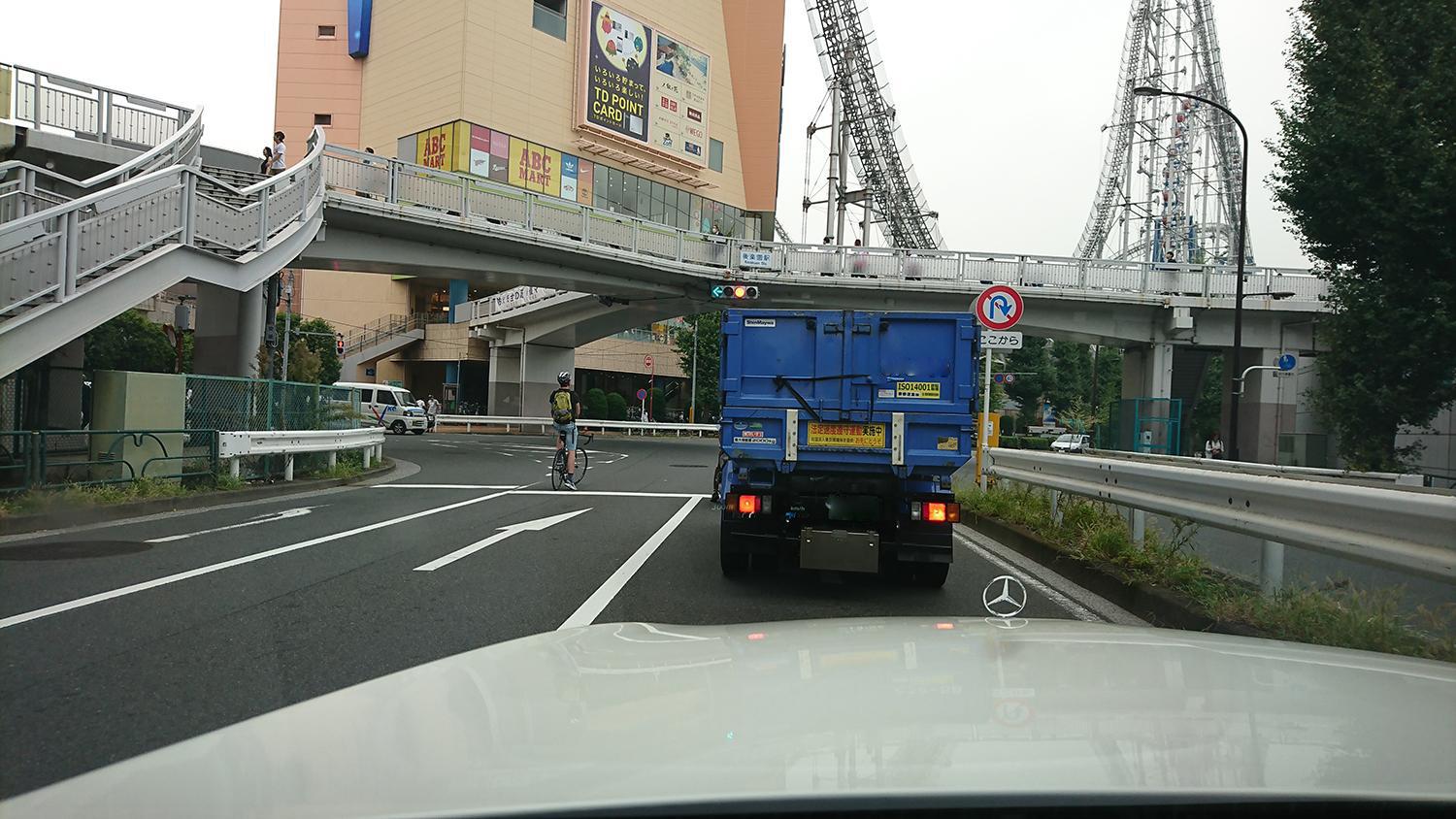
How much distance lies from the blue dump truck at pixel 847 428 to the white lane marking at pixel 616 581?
0.94 m

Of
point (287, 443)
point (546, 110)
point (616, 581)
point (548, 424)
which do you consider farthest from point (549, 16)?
point (616, 581)

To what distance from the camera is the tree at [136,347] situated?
40.5 meters

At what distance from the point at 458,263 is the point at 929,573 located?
22.5m

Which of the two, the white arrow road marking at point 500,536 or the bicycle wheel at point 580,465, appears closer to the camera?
the white arrow road marking at point 500,536

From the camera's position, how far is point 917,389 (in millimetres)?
7164

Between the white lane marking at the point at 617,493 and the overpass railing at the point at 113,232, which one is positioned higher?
the overpass railing at the point at 113,232

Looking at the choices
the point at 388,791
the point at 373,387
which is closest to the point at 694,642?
the point at 388,791

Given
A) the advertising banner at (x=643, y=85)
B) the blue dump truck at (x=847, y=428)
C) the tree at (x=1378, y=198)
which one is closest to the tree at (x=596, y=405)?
the advertising banner at (x=643, y=85)

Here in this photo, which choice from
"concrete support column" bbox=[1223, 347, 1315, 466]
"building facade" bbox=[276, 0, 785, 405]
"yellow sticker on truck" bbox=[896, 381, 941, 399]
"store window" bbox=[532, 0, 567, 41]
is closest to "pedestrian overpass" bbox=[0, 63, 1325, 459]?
"concrete support column" bbox=[1223, 347, 1315, 466]

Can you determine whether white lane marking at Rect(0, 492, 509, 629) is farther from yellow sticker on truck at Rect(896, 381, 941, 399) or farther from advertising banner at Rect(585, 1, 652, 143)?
advertising banner at Rect(585, 1, 652, 143)

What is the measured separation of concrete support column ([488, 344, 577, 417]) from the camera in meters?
45.8

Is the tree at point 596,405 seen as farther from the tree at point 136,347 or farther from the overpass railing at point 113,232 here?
the overpass railing at point 113,232

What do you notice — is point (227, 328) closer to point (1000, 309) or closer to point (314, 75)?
point (1000, 309)

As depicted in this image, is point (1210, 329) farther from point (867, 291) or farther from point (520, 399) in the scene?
point (520, 399)
